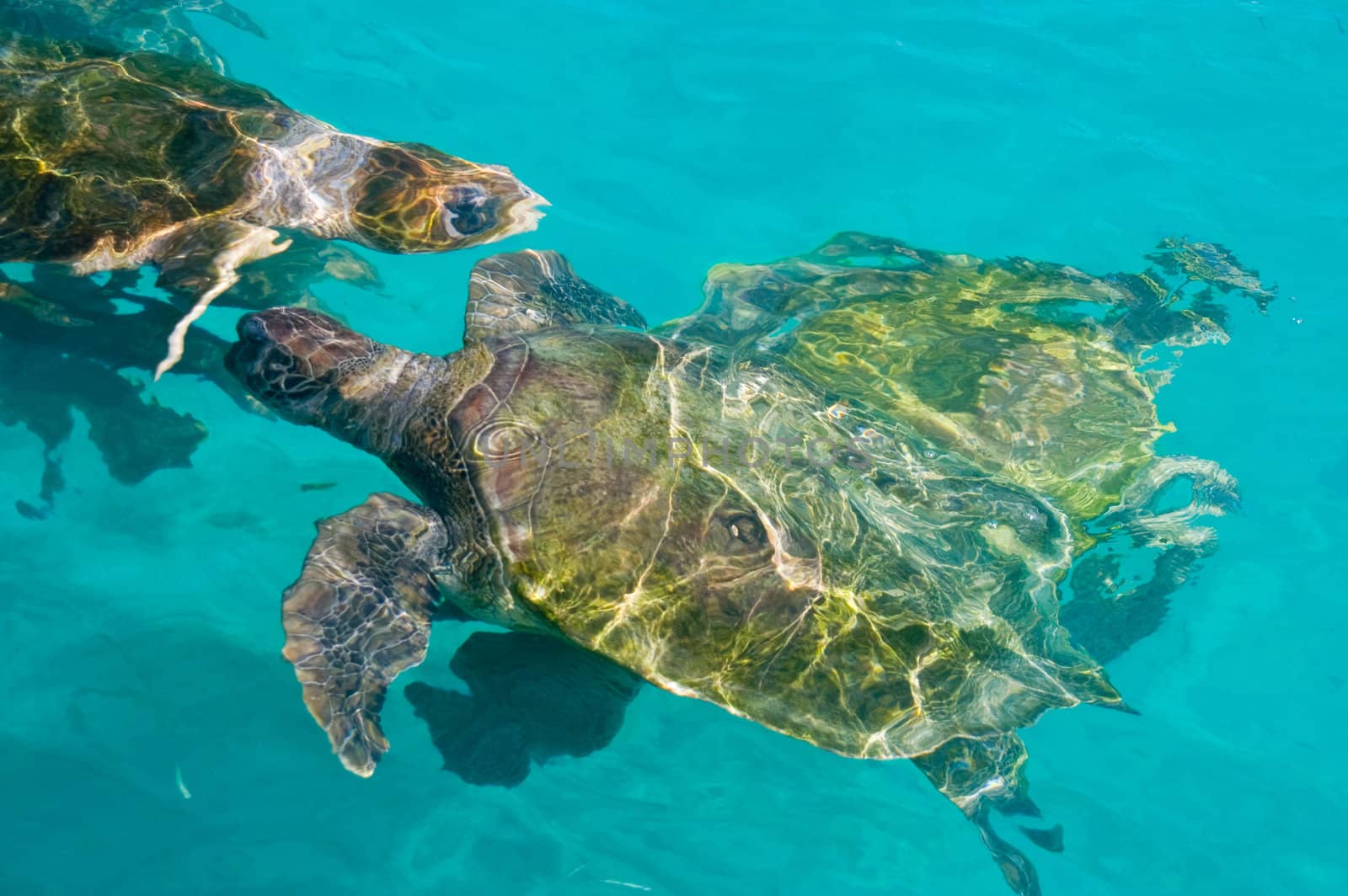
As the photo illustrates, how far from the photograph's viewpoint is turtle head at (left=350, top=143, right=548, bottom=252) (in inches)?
247

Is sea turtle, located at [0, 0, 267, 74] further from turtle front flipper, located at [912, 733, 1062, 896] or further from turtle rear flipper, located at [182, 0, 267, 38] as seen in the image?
turtle front flipper, located at [912, 733, 1062, 896]

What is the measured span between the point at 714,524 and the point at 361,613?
7.35 ft

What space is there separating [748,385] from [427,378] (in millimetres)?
2260

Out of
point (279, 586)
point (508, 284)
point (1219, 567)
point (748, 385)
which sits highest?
point (1219, 567)

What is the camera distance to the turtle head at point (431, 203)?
628cm

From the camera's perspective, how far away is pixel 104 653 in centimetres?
596

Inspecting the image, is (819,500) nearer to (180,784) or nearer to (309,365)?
(309,365)

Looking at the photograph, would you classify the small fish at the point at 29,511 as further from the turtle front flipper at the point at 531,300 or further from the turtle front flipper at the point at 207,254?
the turtle front flipper at the point at 531,300

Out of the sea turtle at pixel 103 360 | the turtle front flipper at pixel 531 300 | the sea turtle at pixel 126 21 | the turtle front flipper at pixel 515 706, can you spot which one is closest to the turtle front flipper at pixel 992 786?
Answer: the turtle front flipper at pixel 515 706

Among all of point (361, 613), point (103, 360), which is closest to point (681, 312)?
point (361, 613)

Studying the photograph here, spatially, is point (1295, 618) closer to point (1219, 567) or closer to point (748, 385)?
point (1219, 567)

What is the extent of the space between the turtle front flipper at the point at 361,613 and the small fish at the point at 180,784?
170 centimetres

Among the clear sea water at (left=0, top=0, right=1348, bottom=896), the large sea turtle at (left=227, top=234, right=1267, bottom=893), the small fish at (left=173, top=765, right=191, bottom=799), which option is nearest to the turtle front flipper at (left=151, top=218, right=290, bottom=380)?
the large sea turtle at (left=227, top=234, right=1267, bottom=893)

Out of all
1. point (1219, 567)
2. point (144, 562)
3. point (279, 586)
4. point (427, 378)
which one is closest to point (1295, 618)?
point (1219, 567)
